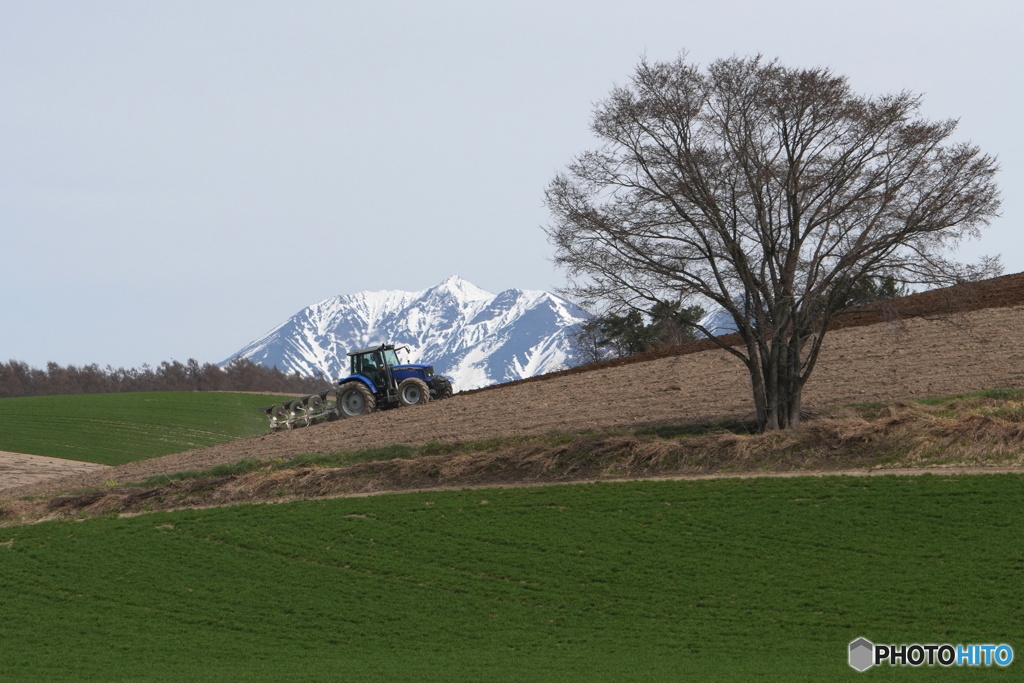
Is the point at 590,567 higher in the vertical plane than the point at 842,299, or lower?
lower

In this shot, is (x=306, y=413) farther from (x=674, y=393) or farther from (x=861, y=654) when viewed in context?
(x=861, y=654)

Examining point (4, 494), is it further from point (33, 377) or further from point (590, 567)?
point (33, 377)

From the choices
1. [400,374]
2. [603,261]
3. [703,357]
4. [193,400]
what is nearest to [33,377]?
[193,400]

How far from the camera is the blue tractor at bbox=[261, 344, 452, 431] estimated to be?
3384 centimetres

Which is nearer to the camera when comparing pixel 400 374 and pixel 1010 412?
pixel 1010 412

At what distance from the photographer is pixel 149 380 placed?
285 feet

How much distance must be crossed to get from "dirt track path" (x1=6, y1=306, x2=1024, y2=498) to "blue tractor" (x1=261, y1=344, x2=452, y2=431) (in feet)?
5.32

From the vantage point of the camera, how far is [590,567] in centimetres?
1534

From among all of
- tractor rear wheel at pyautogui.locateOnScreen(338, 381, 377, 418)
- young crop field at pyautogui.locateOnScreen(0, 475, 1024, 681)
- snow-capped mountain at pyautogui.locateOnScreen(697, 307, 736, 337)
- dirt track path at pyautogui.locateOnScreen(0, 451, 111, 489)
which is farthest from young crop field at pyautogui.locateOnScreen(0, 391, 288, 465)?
snow-capped mountain at pyautogui.locateOnScreen(697, 307, 736, 337)

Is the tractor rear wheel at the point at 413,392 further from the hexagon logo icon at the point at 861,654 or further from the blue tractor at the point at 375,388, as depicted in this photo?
the hexagon logo icon at the point at 861,654

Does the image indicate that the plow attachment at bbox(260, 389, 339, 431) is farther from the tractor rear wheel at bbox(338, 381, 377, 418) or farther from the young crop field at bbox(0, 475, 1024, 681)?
the young crop field at bbox(0, 475, 1024, 681)

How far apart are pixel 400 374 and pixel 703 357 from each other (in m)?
10.4

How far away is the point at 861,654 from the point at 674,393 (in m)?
17.0

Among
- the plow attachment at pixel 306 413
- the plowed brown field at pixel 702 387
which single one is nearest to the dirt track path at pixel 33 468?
the plowed brown field at pixel 702 387
